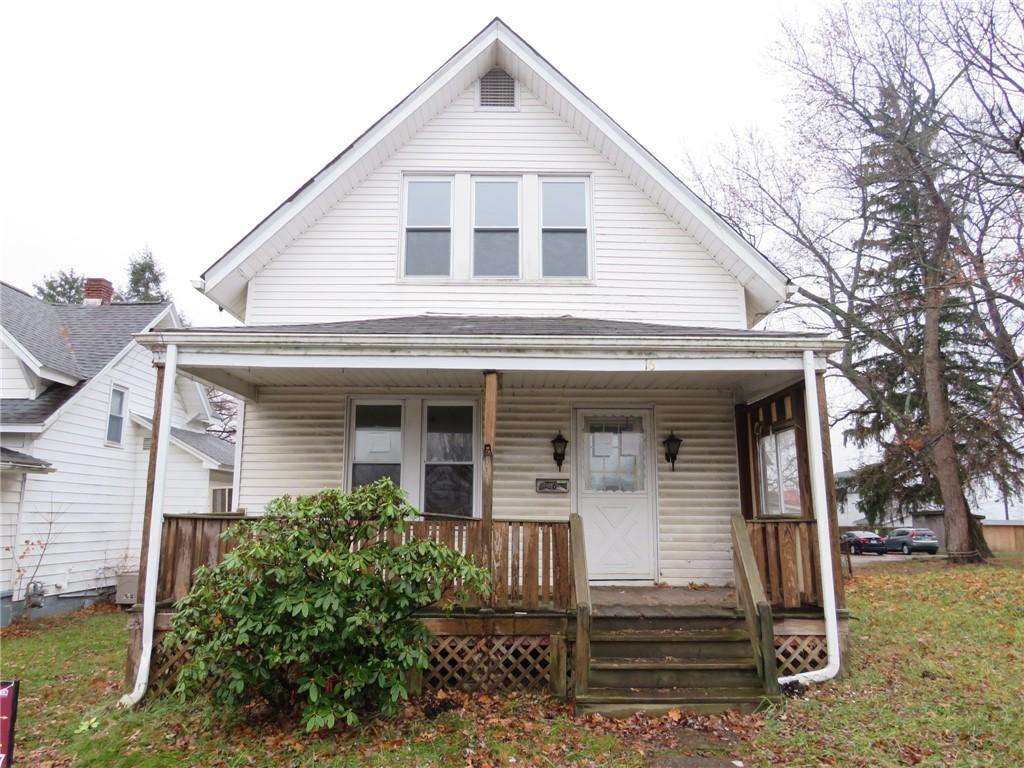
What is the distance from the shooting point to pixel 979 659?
6.88 metres

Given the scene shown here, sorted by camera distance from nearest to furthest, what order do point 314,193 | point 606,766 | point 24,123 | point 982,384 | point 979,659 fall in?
point 606,766 < point 979,659 < point 314,193 < point 24,123 < point 982,384

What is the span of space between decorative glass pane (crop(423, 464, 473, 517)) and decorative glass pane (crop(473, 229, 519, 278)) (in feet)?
9.10

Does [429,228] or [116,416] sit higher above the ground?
[429,228]

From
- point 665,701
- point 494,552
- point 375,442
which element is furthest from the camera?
point 375,442

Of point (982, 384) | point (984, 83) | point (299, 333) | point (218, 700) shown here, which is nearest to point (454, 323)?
point (299, 333)

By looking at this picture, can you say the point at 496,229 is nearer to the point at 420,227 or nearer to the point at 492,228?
the point at 492,228

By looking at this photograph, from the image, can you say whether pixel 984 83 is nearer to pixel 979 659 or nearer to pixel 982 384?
pixel 982 384

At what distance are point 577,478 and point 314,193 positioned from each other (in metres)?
5.25

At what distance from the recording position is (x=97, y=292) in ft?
58.7

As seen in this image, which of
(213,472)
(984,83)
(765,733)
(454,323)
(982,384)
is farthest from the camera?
(982,384)

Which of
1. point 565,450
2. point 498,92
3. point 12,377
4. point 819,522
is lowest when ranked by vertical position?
point 819,522

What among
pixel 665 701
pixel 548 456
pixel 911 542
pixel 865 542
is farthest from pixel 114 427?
pixel 865 542

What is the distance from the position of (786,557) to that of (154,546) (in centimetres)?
630

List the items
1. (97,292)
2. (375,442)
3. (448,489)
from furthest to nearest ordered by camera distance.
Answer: (97,292)
(375,442)
(448,489)
